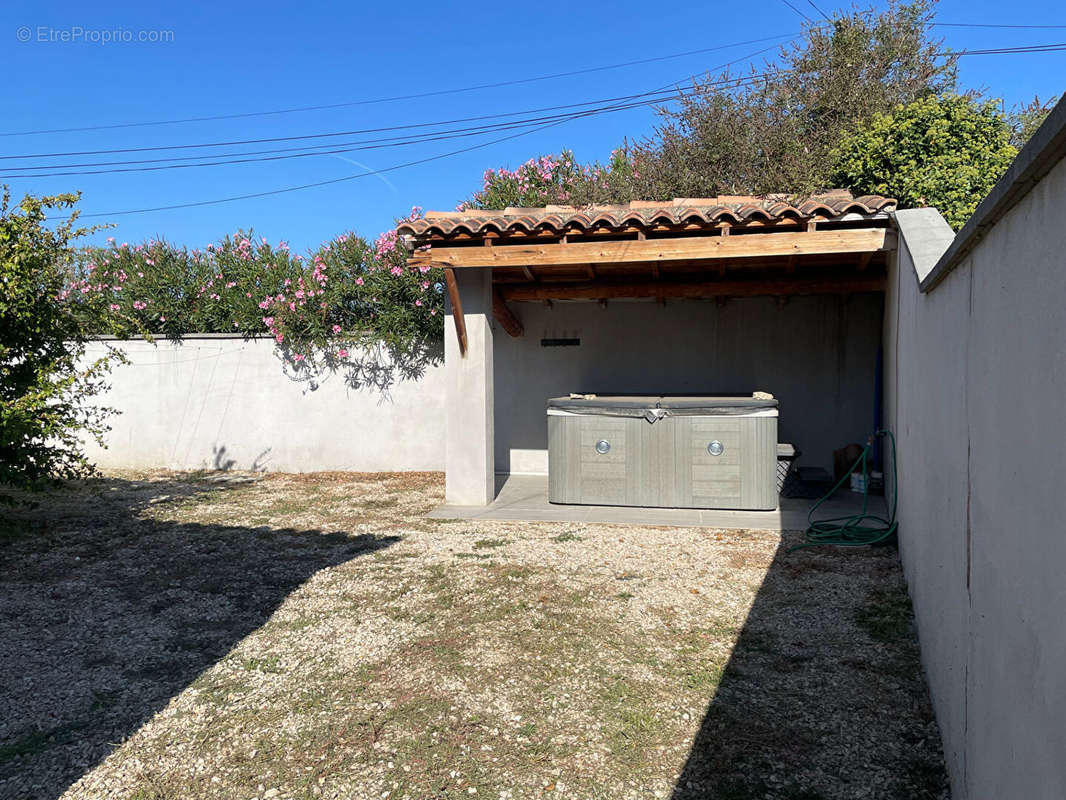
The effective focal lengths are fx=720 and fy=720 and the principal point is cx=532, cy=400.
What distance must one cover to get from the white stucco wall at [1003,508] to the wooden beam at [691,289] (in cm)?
496

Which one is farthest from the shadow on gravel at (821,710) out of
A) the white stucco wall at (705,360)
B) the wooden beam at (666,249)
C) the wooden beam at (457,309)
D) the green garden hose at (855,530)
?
the white stucco wall at (705,360)

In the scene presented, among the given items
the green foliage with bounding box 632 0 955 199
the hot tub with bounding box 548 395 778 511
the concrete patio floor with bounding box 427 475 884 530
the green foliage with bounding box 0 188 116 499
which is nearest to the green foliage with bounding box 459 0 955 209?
the green foliage with bounding box 632 0 955 199

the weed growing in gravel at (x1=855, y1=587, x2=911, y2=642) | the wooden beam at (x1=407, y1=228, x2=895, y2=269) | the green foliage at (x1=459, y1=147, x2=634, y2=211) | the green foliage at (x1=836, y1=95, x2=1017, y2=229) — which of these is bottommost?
the weed growing in gravel at (x1=855, y1=587, x2=911, y2=642)

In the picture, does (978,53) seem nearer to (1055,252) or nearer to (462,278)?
(462,278)

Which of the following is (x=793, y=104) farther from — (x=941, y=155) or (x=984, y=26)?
(x=941, y=155)

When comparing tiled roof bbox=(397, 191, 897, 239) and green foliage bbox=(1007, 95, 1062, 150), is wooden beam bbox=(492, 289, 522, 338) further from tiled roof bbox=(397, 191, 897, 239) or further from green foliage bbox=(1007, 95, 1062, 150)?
green foliage bbox=(1007, 95, 1062, 150)

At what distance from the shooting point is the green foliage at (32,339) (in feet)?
19.1

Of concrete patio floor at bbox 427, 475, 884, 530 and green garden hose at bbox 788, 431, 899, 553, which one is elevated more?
green garden hose at bbox 788, 431, 899, 553

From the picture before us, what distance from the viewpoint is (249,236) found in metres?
11.0

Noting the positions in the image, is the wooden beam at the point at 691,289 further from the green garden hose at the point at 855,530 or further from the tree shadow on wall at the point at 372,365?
the green garden hose at the point at 855,530

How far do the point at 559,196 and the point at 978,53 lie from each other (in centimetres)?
820

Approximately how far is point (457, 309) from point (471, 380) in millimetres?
762

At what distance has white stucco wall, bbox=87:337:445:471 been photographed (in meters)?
10.4

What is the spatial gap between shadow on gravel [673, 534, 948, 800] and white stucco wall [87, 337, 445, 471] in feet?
21.7
